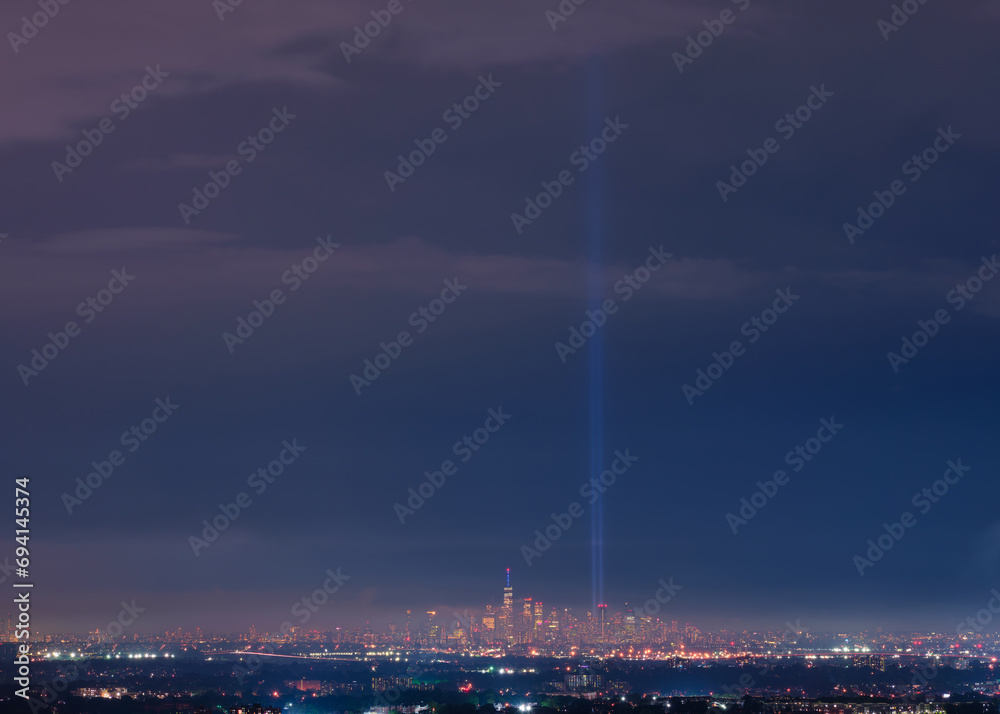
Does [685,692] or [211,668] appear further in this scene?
[211,668]

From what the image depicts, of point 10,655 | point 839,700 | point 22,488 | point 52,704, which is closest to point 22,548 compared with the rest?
point 22,488

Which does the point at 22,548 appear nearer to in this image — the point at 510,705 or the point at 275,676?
the point at 510,705

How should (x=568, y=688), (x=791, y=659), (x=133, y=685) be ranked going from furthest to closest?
(x=791, y=659) < (x=568, y=688) < (x=133, y=685)

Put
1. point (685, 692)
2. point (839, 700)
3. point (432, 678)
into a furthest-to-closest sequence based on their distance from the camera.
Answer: point (432, 678), point (685, 692), point (839, 700)

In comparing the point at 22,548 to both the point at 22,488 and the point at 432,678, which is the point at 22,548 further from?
the point at 432,678

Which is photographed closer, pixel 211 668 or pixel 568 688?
pixel 568 688

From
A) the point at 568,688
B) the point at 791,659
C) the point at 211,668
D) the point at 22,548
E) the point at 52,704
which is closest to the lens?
the point at 22,548

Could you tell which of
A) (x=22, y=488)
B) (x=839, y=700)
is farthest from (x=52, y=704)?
(x=839, y=700)

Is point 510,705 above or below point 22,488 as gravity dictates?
below

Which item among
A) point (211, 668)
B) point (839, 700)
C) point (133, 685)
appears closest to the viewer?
point (839, 700)
